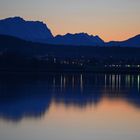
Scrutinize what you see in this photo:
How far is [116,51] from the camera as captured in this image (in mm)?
131625

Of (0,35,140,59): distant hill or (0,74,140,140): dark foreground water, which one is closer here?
(0,74,140,140): dark foreground water

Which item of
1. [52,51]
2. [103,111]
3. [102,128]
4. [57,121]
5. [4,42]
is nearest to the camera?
[102,128]

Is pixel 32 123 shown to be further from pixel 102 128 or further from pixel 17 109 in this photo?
pixel 17 109

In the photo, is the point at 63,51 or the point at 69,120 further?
the point at 63,51

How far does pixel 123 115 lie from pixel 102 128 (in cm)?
375

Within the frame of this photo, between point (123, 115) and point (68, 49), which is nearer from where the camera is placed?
point (123, 115)

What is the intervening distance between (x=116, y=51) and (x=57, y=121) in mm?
117923

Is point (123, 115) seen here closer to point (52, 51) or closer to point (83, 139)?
point (83, 139)

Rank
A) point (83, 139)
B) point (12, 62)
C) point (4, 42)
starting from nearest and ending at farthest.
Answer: point (83, 139), point (12, 62), point (4, 42)

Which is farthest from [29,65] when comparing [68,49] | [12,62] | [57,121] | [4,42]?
[68,49]

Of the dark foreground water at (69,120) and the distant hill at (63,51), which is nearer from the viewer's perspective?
the dark foreground water at (69,120)

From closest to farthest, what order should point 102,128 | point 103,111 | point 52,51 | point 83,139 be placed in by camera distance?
point 83,139 < point 102,128 < point 103,111 < point 52,51

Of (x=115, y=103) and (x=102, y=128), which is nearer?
(x=102, y=128)

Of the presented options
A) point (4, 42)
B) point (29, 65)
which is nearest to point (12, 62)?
point (29, 65)
